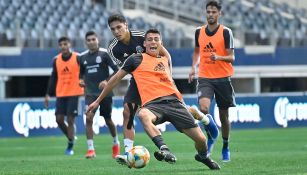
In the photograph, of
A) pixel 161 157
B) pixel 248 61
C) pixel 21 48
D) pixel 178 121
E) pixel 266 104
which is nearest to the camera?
pixel 161 157

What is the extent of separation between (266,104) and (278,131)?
2.19 meters

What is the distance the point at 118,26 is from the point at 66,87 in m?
6.38

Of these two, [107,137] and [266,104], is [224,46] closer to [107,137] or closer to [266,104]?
[107,137]

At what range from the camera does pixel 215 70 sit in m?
15.2

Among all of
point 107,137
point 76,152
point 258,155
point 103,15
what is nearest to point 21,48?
point 103,15

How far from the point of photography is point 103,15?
36938 mm

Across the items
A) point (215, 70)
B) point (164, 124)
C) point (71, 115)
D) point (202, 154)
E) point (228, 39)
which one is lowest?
point (164, 124)

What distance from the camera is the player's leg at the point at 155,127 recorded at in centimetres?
1154

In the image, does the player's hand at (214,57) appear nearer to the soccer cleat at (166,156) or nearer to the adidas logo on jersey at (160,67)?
the adidas logo on jersey at (160,67)

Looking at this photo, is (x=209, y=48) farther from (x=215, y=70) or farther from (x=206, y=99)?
(x=206, y=99)

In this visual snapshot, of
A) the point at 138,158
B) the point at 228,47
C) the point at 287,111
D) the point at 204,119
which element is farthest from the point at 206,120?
the point at 287,111

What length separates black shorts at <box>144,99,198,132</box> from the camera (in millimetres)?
12453

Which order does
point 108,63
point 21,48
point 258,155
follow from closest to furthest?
point 258,155 < point 108,63 < point 21,48

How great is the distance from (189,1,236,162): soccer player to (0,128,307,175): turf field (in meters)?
0.80
